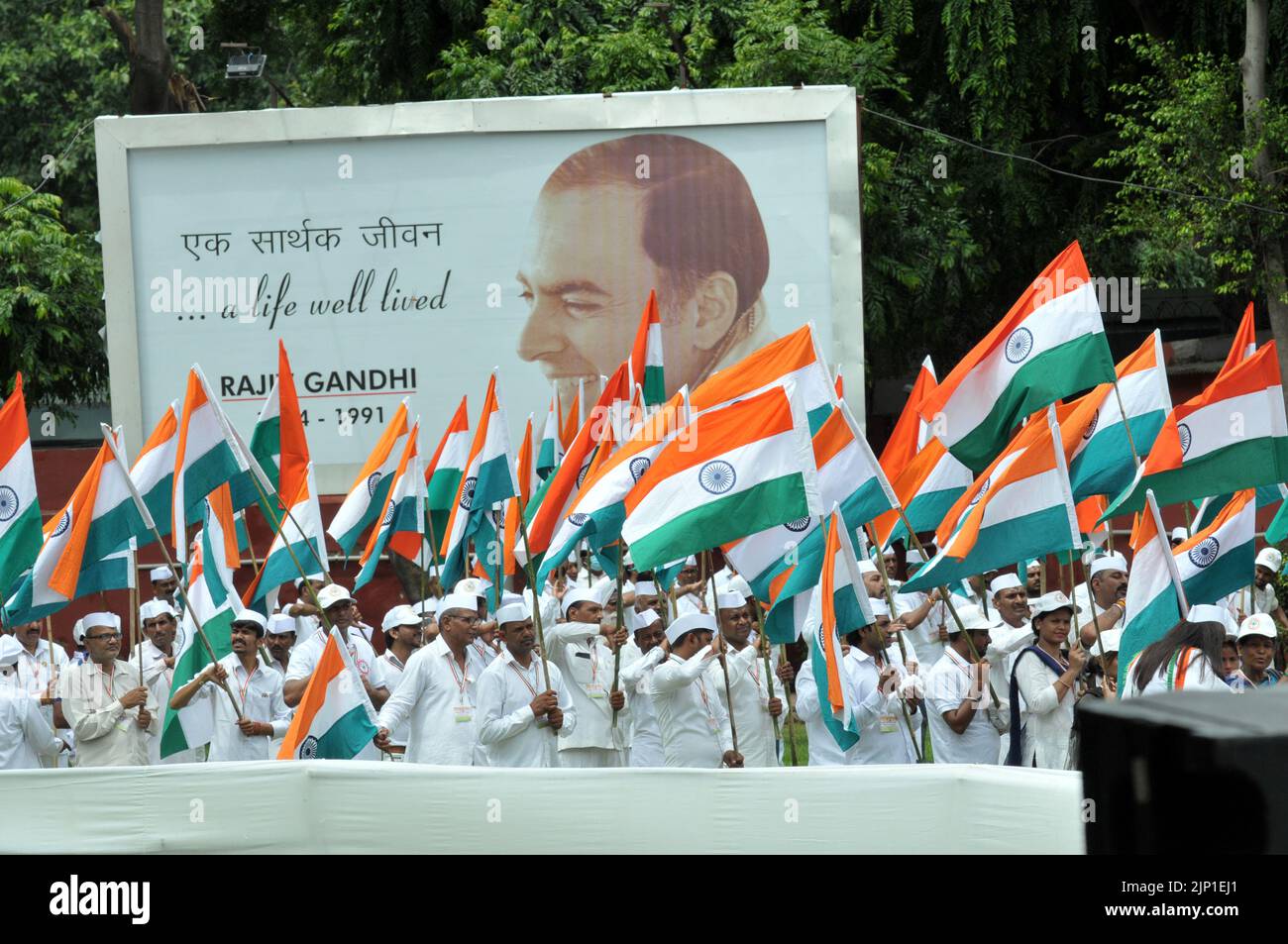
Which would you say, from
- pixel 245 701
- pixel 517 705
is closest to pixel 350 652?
pixel 245 701

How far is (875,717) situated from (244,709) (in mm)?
3388

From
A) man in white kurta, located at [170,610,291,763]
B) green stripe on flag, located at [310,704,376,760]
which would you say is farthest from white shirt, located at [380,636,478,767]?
man in white kurta, located at [170,610,291,763]

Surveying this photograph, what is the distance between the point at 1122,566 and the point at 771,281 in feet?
19.8

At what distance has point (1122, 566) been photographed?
10.6 m

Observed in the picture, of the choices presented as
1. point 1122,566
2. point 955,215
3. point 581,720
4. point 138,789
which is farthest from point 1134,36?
point 138,789

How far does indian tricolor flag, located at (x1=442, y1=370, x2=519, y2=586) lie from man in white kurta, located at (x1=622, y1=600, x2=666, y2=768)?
140 cm

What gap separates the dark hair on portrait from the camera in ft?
52.7

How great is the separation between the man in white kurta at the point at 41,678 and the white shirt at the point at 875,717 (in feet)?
14.0

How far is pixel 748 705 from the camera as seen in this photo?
33.5 ft

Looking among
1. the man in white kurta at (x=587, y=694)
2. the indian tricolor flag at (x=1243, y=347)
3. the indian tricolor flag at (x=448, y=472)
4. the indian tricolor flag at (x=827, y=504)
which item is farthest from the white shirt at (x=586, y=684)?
the indian tricolor flag at (x=1243, y=347)

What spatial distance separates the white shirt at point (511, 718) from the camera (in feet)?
30.2

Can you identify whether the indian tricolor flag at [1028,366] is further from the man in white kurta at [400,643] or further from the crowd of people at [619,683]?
the man in white kurta at [400,643]

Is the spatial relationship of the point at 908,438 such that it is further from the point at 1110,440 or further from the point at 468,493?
the point at 468,493
